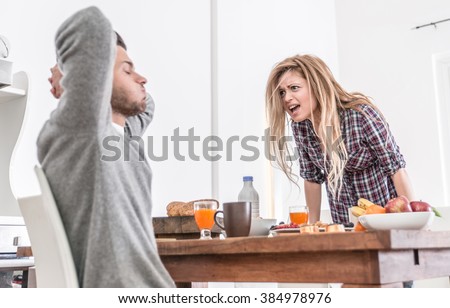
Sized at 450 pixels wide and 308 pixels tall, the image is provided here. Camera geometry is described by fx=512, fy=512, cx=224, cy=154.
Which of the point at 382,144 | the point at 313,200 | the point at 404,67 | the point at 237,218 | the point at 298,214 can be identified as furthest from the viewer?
the point at 404,67

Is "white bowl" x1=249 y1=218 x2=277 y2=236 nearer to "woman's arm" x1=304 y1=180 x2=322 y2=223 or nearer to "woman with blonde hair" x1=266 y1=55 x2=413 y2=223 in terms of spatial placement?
"woman with blonde hair" x1=266 y1=55 x2=413 y2=223

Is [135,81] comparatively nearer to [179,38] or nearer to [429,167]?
[179,38]

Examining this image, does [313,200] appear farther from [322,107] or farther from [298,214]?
[298,214]

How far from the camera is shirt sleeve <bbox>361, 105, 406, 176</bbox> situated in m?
2.07

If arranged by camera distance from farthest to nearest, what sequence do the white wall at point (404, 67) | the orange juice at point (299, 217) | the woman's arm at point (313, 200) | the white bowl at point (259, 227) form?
the white wall at point (404, 67)
the woman's arm at point (313, 200)
the orange juice at point (299, 217)
the white bowl at point (259, 227)

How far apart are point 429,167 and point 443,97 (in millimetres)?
639

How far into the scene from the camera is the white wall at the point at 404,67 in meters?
4.47

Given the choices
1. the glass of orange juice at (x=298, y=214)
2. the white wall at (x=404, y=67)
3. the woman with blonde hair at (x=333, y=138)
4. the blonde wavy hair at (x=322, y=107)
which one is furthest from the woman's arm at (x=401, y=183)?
the white wall at (x=404, y=67)

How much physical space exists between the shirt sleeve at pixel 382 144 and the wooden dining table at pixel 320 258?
759 millimetres

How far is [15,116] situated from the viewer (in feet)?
8.46

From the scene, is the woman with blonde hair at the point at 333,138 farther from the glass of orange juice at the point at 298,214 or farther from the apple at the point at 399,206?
the apple at the point at 399,206

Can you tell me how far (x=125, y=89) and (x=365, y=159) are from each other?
1269mm

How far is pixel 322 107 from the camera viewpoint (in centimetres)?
215
